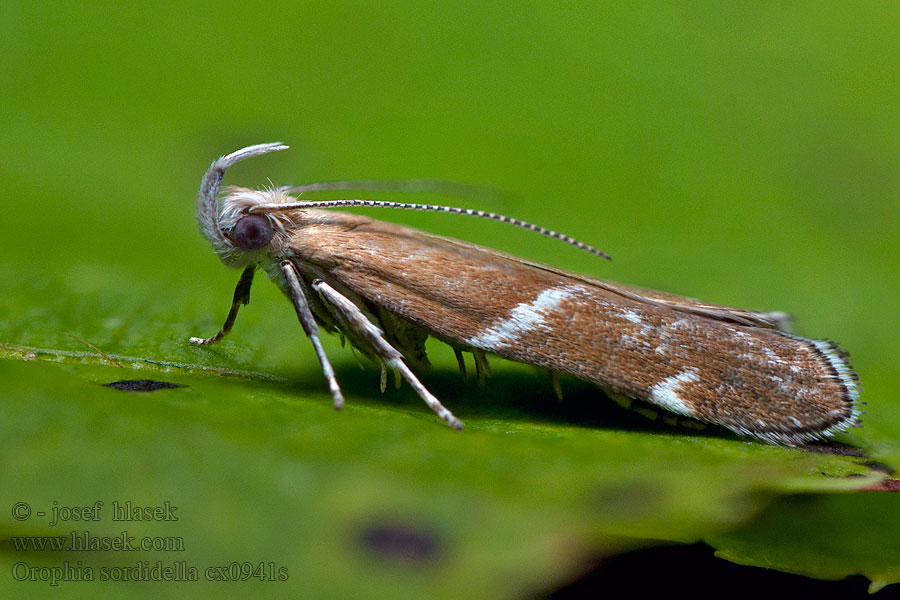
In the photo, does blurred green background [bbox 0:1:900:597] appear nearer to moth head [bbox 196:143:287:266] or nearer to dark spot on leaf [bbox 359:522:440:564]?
dark spot on leaf [bbox 359:522:440:564]

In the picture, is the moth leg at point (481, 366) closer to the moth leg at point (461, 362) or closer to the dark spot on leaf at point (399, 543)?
the moth leg at point (461, 362)

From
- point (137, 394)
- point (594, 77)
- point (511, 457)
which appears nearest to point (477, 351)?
point (511, 457)

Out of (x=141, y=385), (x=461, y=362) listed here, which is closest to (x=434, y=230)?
(x=461, y=362)

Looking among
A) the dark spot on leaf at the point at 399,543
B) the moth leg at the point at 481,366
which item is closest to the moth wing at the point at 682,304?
the moth leg at the point at 481,366

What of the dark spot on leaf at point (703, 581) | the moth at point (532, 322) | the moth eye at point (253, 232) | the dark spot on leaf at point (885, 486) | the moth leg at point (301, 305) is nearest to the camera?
→ the dark spot on leaf at point (885, 486)

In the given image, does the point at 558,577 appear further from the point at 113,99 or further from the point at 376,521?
the point at 113,99

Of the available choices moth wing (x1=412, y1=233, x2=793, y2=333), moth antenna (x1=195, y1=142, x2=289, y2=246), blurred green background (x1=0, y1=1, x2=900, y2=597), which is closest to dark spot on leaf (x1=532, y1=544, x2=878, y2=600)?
blurred green background (x1=0, y1=1, x2=900, y2=597)

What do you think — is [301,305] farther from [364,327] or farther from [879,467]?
[879,467]
